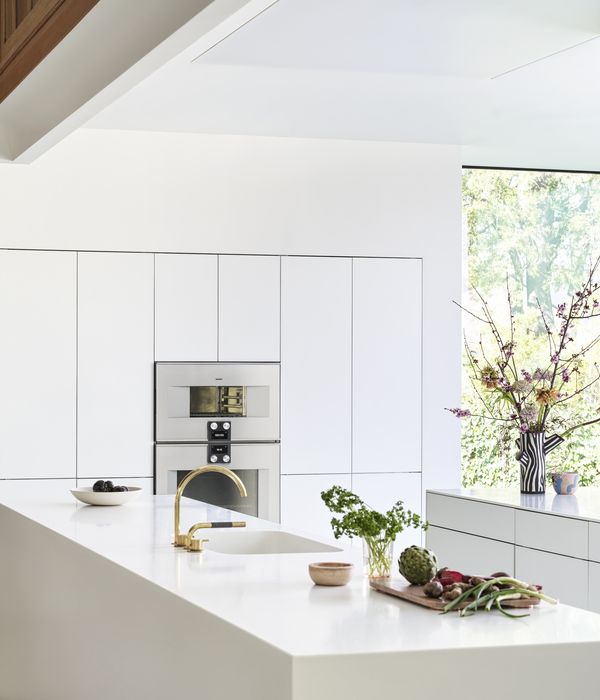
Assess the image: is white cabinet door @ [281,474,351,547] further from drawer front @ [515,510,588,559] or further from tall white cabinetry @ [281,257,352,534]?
drawer front @ [515,510,588,559]

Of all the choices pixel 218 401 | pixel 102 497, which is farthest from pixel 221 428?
pixel 102 497

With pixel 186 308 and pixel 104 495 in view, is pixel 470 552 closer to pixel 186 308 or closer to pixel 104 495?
pixel 104 495

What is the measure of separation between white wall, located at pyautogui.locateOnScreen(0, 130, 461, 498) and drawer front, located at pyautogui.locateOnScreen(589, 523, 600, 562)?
2182 mm

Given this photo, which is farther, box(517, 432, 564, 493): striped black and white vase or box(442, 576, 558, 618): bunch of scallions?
box(517, 432, 564, 493): striped black and white vase

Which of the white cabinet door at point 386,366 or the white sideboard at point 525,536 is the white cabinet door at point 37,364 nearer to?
the white cabinet door at point 386,366

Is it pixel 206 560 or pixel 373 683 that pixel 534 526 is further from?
pixel 373 683

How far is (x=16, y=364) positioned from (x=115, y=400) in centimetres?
55

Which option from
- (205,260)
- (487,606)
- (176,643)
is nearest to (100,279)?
(205,260)

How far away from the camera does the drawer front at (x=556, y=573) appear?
3949mm

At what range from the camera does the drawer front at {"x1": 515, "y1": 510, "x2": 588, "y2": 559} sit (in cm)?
397

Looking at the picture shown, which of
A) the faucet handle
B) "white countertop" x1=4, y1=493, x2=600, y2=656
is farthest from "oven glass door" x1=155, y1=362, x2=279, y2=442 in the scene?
the faucet handle

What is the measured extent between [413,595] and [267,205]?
13.0ft

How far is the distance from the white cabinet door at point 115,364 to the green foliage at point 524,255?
158 inches

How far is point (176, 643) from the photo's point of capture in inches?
89.2
